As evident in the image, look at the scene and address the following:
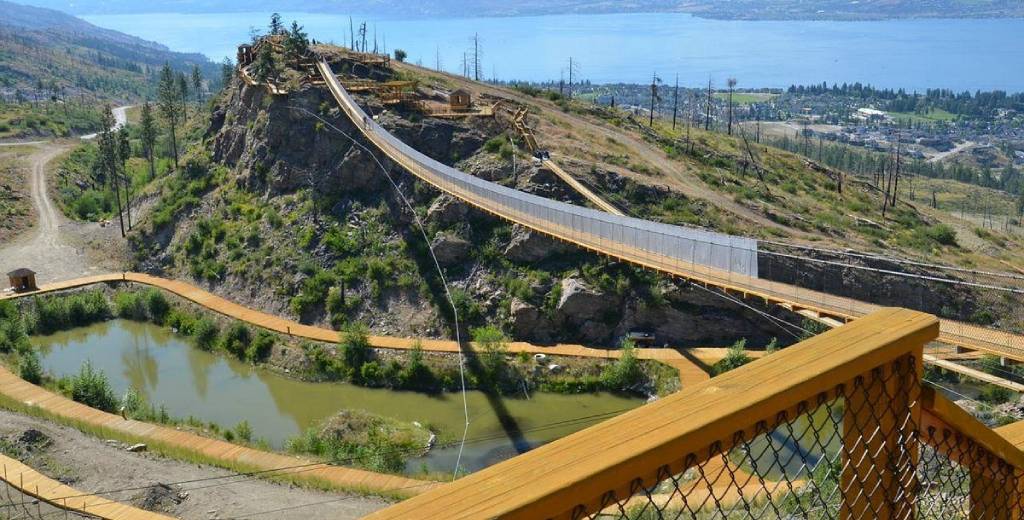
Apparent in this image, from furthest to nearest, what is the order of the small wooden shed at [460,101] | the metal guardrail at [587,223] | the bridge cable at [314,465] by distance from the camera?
the small wooden shed at [460,101] → the metal guardrail at [587,223] → the bridge cable at [314,465]

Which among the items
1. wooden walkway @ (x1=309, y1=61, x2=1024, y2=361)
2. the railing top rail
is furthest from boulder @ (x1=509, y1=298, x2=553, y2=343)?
the railing top rail

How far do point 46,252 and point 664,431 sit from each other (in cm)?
2922

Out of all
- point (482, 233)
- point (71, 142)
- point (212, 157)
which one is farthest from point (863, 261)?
point (71, 142)

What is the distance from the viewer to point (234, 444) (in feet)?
47.0

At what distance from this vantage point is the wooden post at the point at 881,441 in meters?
1.99

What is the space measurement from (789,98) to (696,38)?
8019 centimetres

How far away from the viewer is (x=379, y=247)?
22016mm

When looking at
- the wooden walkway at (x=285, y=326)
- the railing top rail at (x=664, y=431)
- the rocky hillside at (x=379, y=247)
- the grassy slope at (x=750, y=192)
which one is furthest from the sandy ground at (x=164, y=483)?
the grassy slope at (x=750, y=192)

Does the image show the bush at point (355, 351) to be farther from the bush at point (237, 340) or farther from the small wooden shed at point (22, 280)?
the small wooden shed at point (22, 280)

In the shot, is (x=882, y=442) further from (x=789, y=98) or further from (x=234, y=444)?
(x=789, y=98)

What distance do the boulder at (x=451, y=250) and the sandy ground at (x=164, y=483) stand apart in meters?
9.22

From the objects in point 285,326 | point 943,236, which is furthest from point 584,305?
point 943,236

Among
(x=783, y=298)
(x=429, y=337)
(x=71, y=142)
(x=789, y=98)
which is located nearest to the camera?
(x=783, y=298)

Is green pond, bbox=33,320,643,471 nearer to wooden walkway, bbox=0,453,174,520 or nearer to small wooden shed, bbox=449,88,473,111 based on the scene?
wooden walkway, bbox=0,453,174,520
